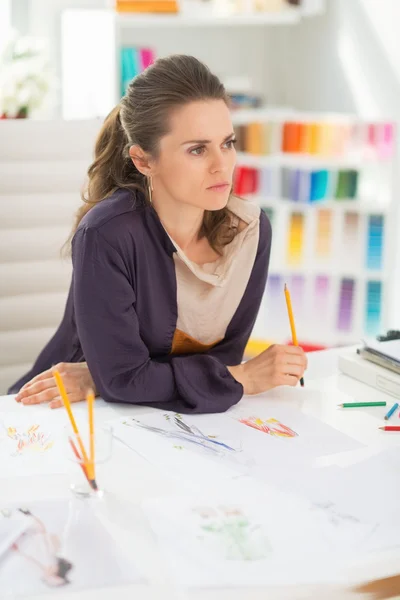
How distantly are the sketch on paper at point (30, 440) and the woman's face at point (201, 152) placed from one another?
1.64 feet

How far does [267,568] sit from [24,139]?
49.7 inches

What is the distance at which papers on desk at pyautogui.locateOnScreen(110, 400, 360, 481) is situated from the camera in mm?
1265

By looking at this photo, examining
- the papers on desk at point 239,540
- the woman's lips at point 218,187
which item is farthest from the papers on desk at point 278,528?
the woman's lips at point 218,187

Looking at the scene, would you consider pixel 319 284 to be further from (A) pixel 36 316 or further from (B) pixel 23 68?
(A) pixel 36 316

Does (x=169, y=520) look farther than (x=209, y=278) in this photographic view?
No

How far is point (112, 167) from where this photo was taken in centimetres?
171

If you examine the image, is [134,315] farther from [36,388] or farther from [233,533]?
[233,533]

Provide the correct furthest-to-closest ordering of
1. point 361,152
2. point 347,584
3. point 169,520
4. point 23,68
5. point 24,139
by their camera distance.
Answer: point 361,152
point 23,68
point 24,139
point 169,520
point 347,584

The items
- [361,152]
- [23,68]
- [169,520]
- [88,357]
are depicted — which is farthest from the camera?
[361,152]

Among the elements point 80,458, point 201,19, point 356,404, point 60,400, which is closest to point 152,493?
point 80,458

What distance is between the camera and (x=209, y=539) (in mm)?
1055

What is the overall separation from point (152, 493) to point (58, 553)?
0.19 meters

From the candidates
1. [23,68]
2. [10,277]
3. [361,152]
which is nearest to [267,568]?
[10,277]

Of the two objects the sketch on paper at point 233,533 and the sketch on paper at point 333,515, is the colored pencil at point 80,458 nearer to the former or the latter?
the sketch on paper at point 233,533
